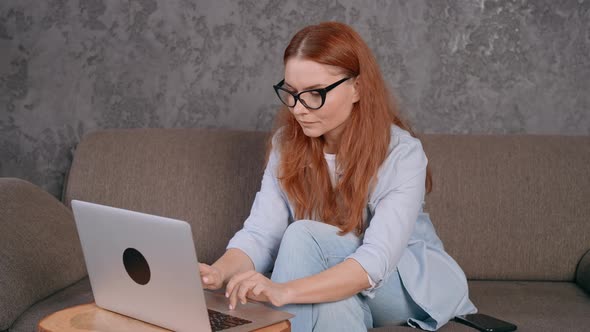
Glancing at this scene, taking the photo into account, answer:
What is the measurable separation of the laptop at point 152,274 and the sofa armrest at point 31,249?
19.8 inches

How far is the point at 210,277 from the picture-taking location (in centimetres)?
177

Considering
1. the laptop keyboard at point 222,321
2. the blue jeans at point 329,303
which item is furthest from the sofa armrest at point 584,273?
the laptop keyboard at point 222,321

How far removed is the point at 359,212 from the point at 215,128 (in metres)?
1.12

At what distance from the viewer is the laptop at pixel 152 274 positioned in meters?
1.44

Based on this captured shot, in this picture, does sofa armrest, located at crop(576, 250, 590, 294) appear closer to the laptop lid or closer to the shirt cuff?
the shirt cuff

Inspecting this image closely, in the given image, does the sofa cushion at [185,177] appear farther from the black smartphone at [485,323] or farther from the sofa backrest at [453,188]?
the black smartphone at [485,323]

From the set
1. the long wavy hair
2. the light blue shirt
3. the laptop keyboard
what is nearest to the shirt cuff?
the light blue shirt

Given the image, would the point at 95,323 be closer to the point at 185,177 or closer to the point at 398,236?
the point at 398,236

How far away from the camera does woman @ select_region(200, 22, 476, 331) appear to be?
1.81 meters

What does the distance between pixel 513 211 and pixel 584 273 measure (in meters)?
0.28

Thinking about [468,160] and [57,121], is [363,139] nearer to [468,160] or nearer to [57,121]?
[468,160]

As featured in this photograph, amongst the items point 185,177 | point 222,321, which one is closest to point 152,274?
point 222,321

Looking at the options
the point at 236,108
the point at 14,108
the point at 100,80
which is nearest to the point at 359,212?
the point at 236,108

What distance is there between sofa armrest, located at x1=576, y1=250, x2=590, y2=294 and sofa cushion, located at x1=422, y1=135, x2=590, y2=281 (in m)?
0.02
